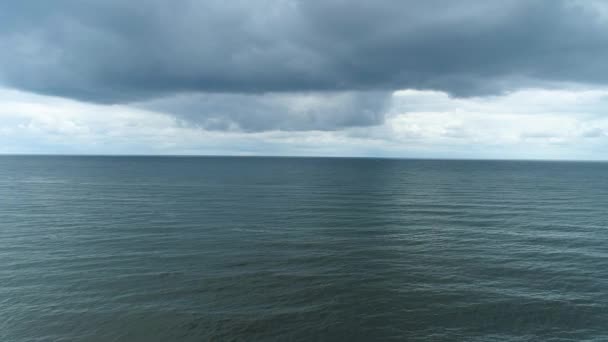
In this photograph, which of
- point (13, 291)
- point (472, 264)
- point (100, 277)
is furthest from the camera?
point (472, 264)

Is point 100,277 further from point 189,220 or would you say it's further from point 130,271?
point 189,220

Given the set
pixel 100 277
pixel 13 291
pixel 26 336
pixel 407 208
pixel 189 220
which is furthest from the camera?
pixel 407 208

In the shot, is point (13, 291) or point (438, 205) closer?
point (13, 291)

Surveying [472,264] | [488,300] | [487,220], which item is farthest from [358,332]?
[487,220]

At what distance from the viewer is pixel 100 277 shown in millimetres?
38531

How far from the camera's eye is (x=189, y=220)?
68.4 metres

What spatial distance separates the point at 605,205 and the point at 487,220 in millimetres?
45660

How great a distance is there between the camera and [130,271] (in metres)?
40.4

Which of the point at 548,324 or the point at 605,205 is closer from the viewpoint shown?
the point at 548,324

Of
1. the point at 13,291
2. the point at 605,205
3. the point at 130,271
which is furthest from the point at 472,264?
the point at 605,205

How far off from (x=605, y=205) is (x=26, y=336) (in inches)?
4643

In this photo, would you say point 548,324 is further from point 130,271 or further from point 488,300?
point 130,271

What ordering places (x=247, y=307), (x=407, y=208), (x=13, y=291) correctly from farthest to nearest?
(x=407, y=208), (x=13, y=291), (x=247, y=307)

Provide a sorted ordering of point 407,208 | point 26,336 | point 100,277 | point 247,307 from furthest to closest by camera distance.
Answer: point 407,208 → point 100,277 → point 247,307 → point 26,336
